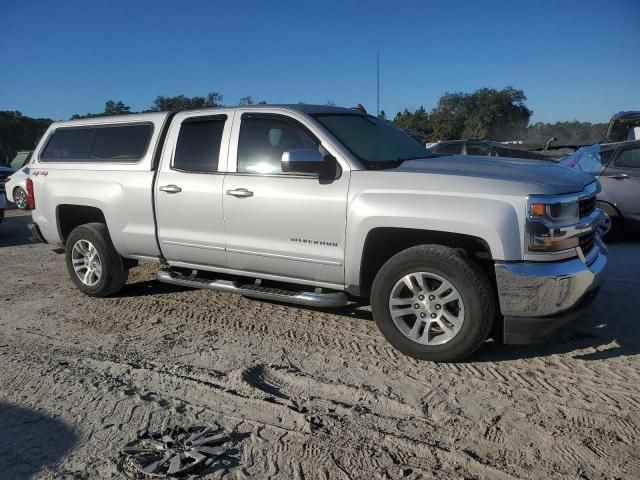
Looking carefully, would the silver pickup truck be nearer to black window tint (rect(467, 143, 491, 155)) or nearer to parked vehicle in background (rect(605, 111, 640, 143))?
black window tint (rect(467, 143, 491, 155))

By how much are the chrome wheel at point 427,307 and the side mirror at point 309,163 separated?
1051 mm

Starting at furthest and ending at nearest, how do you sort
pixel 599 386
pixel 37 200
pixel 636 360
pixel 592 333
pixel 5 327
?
pixel 37 200 → pixel 5 327 → pixel 592 333 → pixel 636 360 → pixel 599 386

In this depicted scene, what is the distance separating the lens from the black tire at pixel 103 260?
5.82 meters

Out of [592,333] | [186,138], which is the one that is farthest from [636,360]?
[186,138]

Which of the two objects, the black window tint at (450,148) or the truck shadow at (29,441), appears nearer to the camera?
the truck shadow at (29,441)

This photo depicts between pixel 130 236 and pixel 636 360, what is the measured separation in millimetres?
4597

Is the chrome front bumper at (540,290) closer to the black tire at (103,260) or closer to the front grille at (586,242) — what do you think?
the front grille at (586,242)

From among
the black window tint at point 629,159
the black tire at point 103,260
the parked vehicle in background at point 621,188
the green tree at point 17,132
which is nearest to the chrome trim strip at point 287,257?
the black tire at point 103,260

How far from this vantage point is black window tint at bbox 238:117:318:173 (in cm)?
471

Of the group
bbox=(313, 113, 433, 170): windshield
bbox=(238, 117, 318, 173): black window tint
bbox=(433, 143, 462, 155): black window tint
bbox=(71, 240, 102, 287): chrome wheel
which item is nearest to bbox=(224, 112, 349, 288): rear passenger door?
bbox=(238, 117, 318, 173): black window tint

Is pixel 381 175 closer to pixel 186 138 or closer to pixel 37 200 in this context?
pixel 186 138

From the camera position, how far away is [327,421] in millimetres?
3273

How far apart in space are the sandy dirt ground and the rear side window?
1.68 m

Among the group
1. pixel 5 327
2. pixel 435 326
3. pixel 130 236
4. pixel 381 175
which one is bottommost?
pixel 5 327
